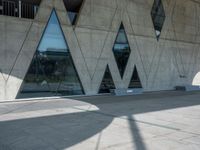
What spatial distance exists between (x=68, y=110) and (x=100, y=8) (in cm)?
744

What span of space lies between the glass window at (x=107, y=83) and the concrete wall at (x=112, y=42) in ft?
0.93

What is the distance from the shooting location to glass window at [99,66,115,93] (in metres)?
15.6

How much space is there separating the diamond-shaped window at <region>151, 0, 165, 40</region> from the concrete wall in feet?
1.41

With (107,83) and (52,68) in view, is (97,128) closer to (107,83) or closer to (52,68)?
(52,68)

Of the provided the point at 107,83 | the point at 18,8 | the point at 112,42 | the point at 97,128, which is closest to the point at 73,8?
the point at 112,42

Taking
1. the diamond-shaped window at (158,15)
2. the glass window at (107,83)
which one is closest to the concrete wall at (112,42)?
the glass window at (107,83)

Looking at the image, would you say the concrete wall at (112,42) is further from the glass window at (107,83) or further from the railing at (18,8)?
the railing at (18,8)

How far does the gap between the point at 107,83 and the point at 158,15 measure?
6.92 meters

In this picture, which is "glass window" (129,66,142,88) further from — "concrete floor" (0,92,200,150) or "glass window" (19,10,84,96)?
"concrete floor" (0,92,200,150)

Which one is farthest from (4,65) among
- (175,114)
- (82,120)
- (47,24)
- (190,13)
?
Result: (190,13)

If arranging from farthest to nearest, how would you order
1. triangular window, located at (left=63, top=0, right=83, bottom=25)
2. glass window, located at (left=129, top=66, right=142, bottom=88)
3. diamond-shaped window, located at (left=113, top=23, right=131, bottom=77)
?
glass window, located at (left=129, top=66, right=142, bottom=88)
diamond-shaped window, located at (left=113, top=23, right=131, bottom=77)
triangular window, located at (left=63, top=0, right=83, bottom=25)

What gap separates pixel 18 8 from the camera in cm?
1290

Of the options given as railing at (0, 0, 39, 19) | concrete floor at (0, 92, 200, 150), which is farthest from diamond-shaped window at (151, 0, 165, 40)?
concrete floor at (0, 92, 200, 150)

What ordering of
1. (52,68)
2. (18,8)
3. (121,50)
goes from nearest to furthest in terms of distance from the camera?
(18,8), (52,68), (121,50)
